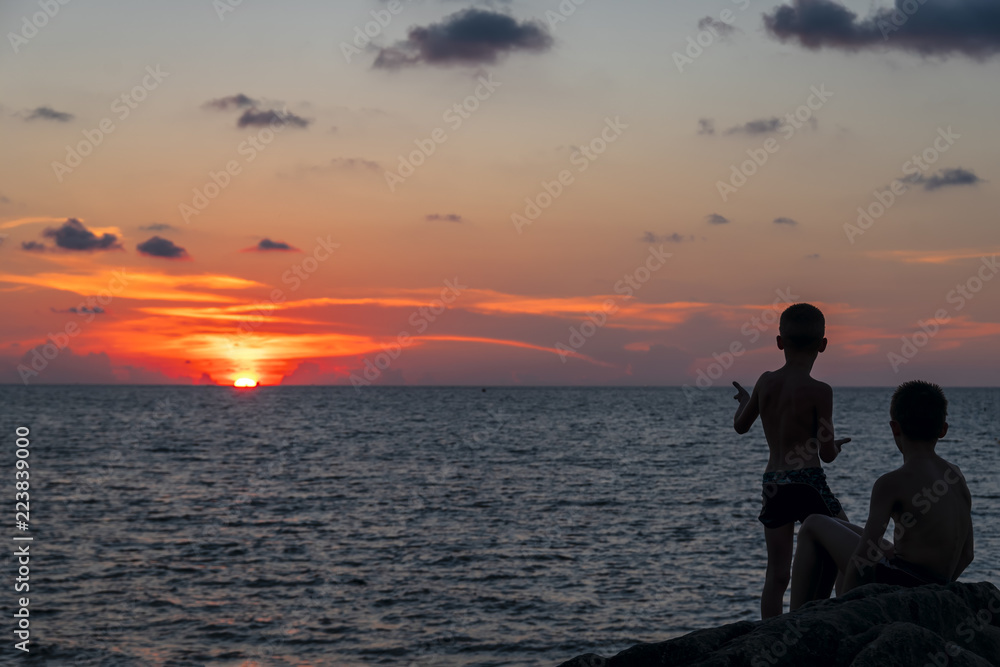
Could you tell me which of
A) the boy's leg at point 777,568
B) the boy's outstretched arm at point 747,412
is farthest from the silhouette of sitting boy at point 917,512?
the boy's outstretched arm at point 747,412

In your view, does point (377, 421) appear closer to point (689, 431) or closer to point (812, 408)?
point (689, 431)

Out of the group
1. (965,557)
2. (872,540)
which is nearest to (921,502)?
(872,540)

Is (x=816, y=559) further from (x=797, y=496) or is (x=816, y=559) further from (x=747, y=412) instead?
(x=747, y=412)

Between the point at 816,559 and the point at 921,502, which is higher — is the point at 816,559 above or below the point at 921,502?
below

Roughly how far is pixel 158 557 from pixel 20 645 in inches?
328

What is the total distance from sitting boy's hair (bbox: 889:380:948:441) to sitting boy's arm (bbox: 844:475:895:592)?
1.22 feet

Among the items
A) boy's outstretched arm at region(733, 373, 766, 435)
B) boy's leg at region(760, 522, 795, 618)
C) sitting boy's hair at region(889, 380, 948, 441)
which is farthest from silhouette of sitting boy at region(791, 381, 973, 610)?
boy's outstretched arm at region(733, 373, 766, 435)

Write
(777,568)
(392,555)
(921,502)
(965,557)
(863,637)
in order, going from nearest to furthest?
(863,637) < (921,502) < (965,557) < (777,568) < (392,555)

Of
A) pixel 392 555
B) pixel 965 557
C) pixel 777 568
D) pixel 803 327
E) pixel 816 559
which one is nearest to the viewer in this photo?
pixel 965 557

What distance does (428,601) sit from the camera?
69.3ft

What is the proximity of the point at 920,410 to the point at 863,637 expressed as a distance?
5.13ft

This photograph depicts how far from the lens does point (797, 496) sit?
6434mm

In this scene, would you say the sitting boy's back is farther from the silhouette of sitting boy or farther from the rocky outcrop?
the rocky outcrop

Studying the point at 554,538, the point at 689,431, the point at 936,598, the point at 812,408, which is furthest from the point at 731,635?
the point at 689,431
